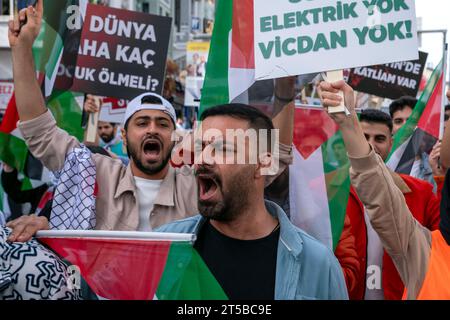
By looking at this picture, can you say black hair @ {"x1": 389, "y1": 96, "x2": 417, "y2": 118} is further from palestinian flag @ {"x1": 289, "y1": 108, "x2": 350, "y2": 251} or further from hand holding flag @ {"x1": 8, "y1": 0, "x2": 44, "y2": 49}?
hand holding flag @ {"x1": 8, "y1": 0, "x2": 44, "y2": 49}

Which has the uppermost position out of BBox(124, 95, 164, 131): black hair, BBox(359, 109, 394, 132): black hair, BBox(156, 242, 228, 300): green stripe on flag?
BBox(124, 95, 164, 131): black hair

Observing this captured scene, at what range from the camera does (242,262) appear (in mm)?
2615

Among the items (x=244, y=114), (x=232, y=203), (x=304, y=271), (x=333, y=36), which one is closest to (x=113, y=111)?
(x=333, y=36)

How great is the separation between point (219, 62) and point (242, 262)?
1516 mm

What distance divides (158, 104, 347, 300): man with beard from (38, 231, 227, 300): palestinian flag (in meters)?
0.09

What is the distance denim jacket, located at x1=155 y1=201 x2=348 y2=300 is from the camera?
2.55 meters

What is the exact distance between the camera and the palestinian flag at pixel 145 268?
8.28ft

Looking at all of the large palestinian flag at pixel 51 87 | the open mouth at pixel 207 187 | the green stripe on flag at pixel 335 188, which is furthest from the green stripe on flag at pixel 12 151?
the open mouth at pixel 207 187

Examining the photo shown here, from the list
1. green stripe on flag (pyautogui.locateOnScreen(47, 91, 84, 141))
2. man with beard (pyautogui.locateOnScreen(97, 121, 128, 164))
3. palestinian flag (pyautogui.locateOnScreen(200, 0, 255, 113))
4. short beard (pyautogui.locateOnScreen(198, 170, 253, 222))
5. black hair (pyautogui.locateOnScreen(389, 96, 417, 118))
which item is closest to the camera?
short beard (pyautogui.locateOnScreen(198, 170, 253, 222))

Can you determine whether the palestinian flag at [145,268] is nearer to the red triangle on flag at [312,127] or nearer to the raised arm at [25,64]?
the raised arm at [25,64]

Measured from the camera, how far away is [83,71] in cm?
525

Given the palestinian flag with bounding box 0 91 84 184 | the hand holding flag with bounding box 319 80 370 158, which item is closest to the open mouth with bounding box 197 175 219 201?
the hand holding flag with bounding box 319 80 370 158

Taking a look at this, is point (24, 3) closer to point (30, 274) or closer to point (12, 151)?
point (12, 151)
